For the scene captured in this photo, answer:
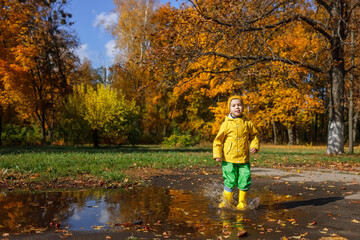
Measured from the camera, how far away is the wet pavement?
4102 millimetres

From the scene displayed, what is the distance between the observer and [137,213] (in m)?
5.06

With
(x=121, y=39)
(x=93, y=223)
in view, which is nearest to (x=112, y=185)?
(x=93, y=223)

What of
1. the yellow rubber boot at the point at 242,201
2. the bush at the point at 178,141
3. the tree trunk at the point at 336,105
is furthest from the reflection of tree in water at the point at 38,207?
the bush at the point at 178,141

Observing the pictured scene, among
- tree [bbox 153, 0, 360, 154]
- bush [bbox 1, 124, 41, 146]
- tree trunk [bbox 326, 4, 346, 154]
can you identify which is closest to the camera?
tree [bbox 153, 0, 360, 154]

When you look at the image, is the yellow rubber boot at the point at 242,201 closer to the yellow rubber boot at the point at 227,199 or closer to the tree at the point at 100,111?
the yellow rubber boot at the point at 227,199

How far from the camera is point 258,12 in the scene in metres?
13.1

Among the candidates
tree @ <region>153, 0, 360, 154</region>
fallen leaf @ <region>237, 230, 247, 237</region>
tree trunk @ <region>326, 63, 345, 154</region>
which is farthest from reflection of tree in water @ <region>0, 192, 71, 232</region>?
tree trunk @ <region>326, 63, 345, 154</region>

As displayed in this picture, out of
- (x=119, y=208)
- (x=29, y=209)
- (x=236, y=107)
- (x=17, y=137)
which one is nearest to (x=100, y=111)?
(x=17, y=137)

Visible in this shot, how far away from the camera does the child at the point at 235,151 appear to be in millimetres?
5574

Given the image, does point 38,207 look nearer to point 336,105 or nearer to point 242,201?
point 242,201

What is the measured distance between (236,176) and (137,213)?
177cm

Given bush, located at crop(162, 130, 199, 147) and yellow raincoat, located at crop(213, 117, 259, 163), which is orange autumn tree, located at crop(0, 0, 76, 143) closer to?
bush, located at crop(162, 130, 199, 147)

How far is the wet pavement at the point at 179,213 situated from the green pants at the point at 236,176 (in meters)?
0.30

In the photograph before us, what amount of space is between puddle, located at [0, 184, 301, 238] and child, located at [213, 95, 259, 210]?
30cm
